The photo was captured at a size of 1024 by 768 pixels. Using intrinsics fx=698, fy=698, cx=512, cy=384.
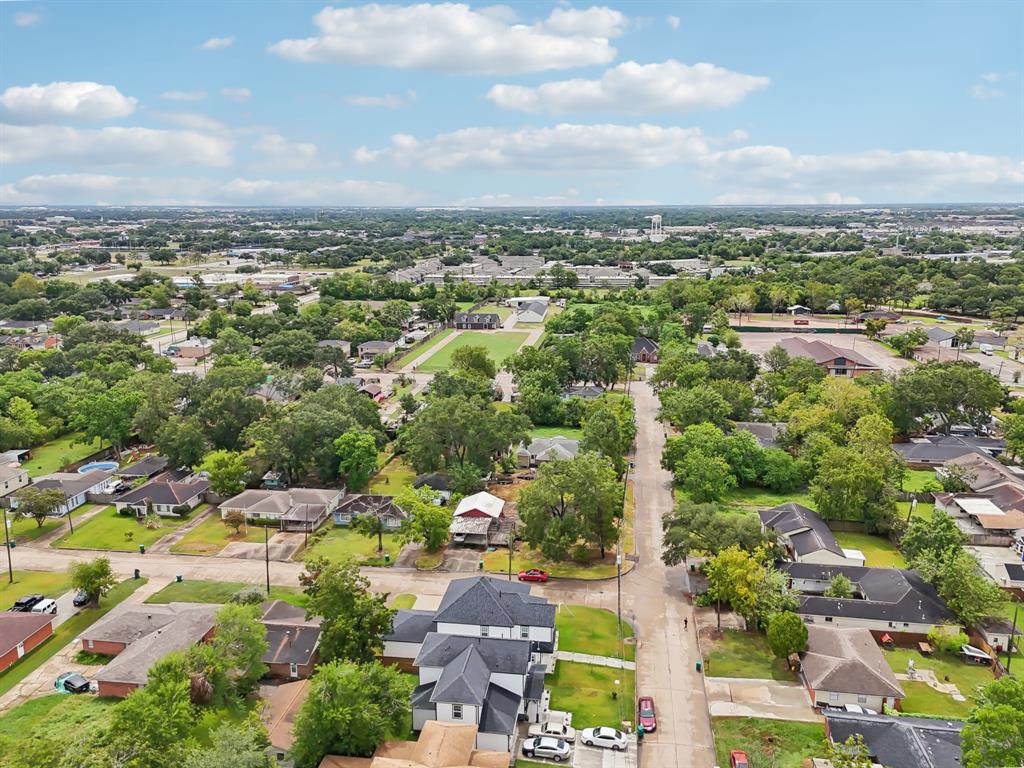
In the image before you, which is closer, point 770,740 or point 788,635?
point 770,740

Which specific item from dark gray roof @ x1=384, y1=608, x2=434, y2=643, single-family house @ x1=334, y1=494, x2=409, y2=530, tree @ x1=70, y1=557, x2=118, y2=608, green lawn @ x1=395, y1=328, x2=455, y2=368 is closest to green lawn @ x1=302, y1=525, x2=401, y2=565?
single-family house @ x1=334, y1=494, x2=409, y2=530

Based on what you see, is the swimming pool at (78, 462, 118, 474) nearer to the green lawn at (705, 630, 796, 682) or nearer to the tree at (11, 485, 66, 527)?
the tree at (11, 485, 66, 527)

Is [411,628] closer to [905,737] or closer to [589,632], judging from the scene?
[589,632]

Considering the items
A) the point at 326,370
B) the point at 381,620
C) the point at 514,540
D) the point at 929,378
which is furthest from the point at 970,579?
the point at 326,370

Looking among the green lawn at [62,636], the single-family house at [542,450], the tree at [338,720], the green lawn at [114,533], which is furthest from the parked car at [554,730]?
the green lawn at [114,533]

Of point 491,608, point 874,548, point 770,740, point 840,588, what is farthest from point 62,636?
point 874,548

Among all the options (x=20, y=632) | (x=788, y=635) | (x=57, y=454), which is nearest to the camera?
(x=788, y=635)

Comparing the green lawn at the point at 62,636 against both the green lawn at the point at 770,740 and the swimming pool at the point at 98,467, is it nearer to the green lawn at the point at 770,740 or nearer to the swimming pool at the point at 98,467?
the swimming pool at the point at 98,467
